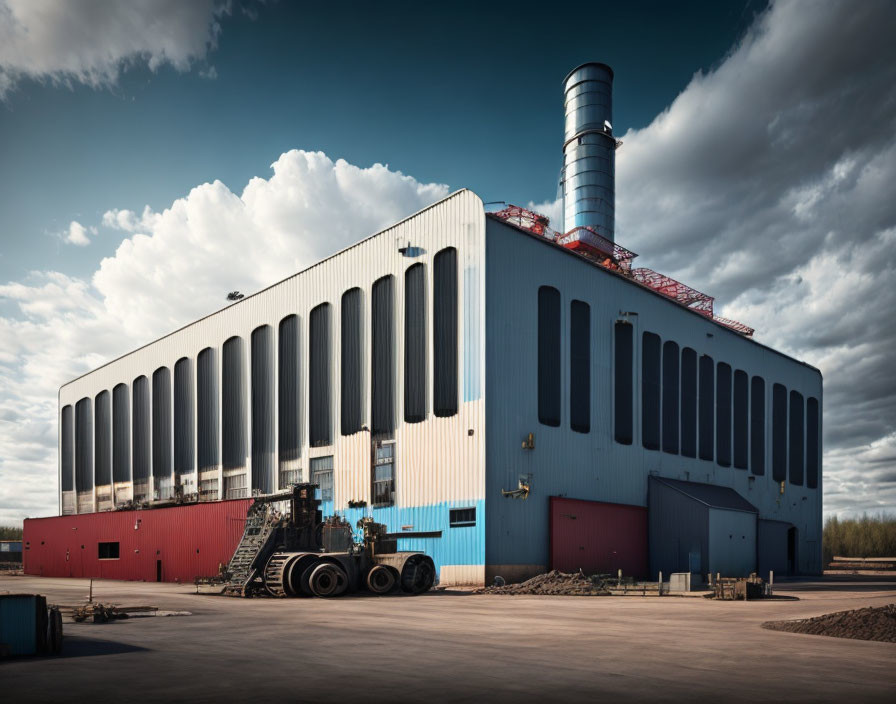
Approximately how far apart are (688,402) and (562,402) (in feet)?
46.5

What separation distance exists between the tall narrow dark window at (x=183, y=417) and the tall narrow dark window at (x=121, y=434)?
28.9 feet

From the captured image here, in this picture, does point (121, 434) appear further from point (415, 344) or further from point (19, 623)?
point (19, 623)

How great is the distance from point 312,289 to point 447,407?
14.4m

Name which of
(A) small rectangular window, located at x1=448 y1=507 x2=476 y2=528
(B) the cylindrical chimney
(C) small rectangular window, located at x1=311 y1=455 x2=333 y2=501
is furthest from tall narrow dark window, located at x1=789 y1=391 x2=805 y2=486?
(C) small rectangular window, located at x1=311 y1=455 x2=333 y2=501

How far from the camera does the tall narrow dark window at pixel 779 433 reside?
6053 cm

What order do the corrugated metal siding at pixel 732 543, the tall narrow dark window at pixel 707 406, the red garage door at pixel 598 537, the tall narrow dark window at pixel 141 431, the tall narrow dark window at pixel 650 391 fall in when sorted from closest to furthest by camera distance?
the red garage door at pixel 598 537, the corrugated metal siding at pixel 732 543, the tall narrow dark window at pixel 650 391, the tall narrow dark window at pixel 707 406, the tall narrow dark window at pixel 141 431

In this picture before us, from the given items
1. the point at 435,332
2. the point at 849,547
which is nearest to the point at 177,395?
the point at 435,332

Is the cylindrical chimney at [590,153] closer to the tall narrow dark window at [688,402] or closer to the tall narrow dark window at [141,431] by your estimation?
the tall narrow dark window at [688,402]

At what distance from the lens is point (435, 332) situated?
3925 centimetres

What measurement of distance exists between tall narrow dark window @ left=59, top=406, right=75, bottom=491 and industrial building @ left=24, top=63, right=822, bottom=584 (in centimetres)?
1436

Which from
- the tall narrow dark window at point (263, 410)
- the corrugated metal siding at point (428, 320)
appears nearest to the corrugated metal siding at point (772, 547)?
the corrugated metal siding at point (428, 320)

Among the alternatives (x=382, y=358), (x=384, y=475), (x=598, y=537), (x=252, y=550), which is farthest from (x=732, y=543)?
(x=252, y=550)

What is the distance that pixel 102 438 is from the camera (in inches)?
2771

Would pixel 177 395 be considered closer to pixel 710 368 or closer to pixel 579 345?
pixel 579 345
